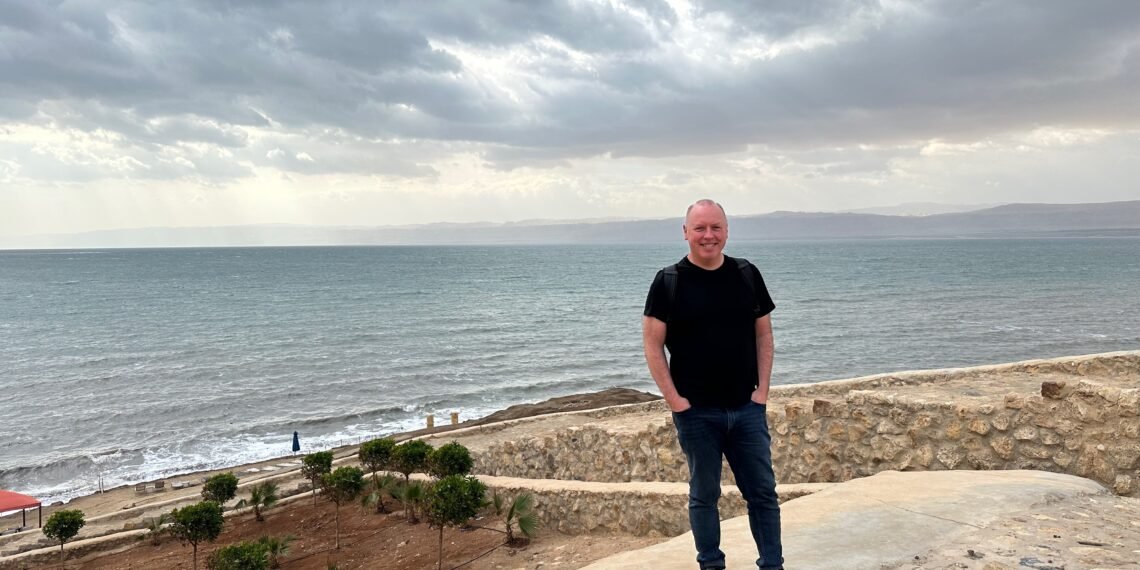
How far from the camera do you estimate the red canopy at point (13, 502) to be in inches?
673

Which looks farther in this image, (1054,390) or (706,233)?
(1054,390)

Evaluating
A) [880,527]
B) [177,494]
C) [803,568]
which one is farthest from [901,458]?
[177,494]

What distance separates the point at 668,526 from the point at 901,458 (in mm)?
2688

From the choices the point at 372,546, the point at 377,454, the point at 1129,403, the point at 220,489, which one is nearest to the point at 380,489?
the point at 377,454

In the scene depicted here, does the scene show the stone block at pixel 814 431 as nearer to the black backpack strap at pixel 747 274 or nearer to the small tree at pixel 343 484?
the black backpack strap at pixel 747 274

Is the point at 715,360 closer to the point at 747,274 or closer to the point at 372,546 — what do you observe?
the point at 747,274

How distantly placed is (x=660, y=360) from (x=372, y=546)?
7.95 metres

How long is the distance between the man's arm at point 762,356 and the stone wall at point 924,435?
4.85m

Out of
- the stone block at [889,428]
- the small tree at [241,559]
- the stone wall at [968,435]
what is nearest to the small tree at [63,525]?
the small tree at [241,559]

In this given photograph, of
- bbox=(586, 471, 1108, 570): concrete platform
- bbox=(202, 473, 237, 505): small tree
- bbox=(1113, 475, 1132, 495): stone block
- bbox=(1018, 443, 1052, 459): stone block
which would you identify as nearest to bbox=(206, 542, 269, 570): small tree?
bbox=(202, 473, 237, 505): small tree

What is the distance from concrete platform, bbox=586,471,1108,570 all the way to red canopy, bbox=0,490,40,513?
18047 millimetres

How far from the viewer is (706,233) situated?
385cm

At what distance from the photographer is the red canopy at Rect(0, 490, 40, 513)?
56.1 ft

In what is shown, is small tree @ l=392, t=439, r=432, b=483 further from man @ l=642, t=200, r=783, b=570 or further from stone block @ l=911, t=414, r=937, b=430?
man @ l=642, t=200, r=783, b=570
